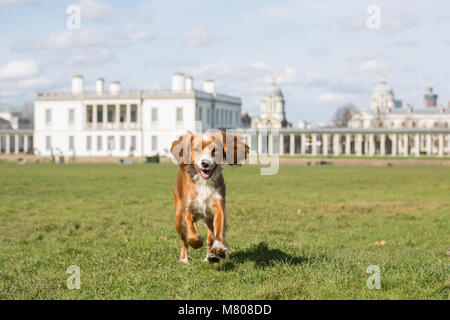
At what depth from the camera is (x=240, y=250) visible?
314 inches

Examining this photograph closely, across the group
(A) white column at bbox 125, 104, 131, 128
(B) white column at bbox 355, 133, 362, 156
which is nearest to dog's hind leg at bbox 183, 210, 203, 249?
(A) white column at bbox 125, 104, 131, 128

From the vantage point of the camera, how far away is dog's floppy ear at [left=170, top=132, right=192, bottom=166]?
6451 millimetres

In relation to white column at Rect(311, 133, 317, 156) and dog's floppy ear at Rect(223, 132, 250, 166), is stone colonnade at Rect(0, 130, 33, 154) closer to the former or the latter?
white column at Rect(311, 133, 317, 156)

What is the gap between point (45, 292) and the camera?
5824mm

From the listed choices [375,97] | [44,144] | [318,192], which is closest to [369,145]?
[44,144]

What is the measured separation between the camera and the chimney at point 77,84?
96812mm

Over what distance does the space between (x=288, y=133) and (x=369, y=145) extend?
13330mm

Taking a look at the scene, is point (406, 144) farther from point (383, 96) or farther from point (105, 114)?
point (383, 96)

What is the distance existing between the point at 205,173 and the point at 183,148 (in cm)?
37

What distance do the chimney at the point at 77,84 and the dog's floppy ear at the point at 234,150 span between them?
9321cm

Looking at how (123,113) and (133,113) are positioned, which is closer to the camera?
(133,113)

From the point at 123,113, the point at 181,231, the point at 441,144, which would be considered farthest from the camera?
the point at 441,144
